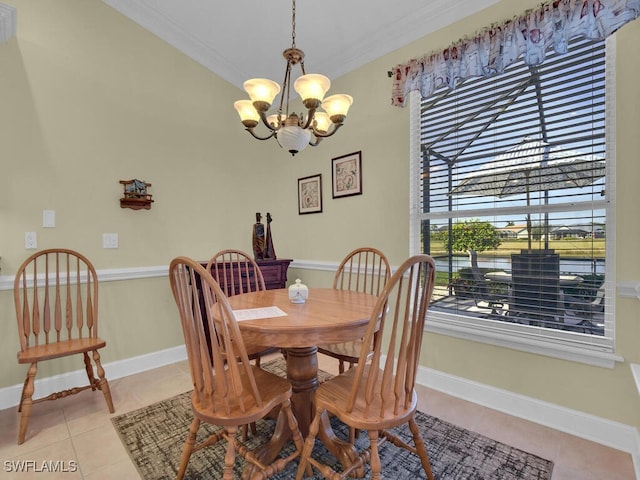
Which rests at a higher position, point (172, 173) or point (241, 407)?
point (172, 173)

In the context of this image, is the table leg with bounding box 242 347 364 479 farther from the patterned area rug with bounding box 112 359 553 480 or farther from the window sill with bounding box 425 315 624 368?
the window sill with bounding box 425 315 624 368

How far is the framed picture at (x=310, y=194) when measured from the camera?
3.15 m

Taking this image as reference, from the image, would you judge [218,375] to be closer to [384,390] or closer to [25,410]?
[384,390]

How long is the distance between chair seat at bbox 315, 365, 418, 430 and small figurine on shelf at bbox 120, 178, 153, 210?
2.18 m

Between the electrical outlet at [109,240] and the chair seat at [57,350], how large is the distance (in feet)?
2.54

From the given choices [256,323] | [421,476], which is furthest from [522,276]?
[256,323]

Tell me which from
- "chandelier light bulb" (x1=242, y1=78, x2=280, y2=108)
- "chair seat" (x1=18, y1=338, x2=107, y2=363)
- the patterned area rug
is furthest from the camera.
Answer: "chair seat" (x1=18, y1=338, x2=107, y2=363)

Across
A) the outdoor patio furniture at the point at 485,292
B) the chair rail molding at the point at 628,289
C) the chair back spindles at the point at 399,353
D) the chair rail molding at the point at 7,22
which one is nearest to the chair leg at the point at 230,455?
the chair back spindles at the point at 399,353

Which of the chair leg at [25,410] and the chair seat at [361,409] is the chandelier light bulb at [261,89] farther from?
the chair leg at [25,410]

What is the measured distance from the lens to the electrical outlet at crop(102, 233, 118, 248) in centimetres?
256

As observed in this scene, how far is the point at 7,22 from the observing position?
1.96m

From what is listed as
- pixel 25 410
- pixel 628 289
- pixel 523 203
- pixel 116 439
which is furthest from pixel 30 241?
pixel 628 289
